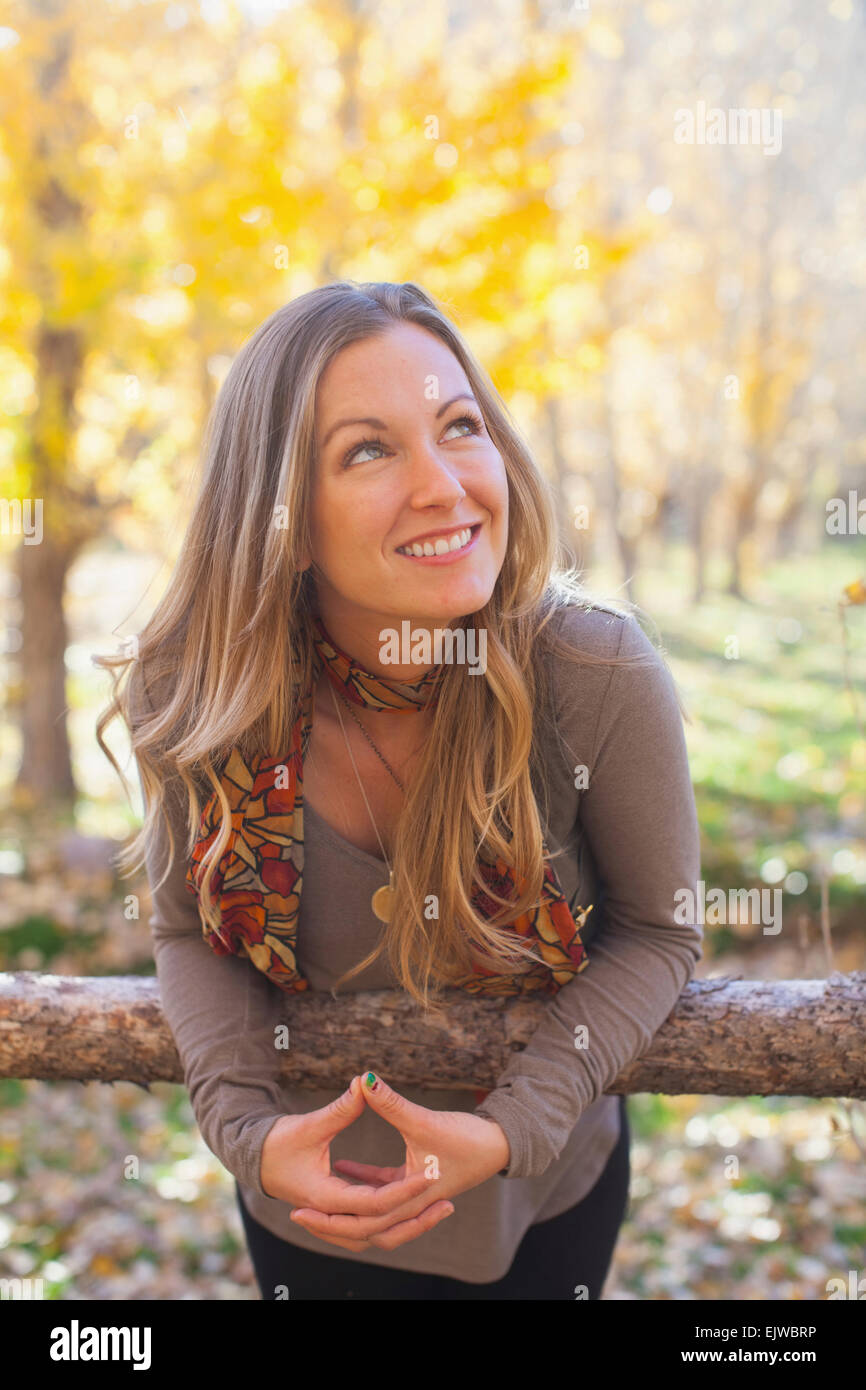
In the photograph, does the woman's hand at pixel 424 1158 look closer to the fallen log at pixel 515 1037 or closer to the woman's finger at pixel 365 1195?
the woman's finger at pixel 365 1195

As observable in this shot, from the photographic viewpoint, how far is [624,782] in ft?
4.85

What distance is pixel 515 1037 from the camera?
5.29 feet

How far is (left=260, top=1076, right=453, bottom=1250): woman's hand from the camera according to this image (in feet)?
4.60

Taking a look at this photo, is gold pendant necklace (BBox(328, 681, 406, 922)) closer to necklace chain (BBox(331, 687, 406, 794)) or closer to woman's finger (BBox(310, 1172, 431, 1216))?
necklace chain (BBox(331, 687, 406, 794))

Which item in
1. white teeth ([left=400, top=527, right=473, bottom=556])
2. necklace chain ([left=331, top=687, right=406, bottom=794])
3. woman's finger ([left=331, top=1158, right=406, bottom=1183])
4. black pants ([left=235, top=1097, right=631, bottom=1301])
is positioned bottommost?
black pants ([left=235, top=1097, right=631, bottom=1301])

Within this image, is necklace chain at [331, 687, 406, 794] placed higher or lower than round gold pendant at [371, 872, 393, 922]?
higher

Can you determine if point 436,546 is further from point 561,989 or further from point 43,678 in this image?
point 43,678

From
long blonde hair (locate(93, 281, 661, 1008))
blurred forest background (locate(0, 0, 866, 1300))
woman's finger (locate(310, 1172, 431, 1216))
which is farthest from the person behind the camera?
blurred forest background (locate(0, 0, 866, 1300))

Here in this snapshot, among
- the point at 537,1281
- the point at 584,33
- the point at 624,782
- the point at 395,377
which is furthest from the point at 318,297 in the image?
the point at 584,33

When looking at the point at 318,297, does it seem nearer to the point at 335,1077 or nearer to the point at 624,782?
the point at 624,782

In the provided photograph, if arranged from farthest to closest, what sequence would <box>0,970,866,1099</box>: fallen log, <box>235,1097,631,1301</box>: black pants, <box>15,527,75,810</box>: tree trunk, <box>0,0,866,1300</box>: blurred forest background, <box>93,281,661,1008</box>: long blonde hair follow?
1. <box>15,527,75,810</box>: tree trunk
2. <box>0,0,866,1300</box>: blurred forest background
3. <box>235,1097,631,1301</box>: black pants
4. <box>0,970,866,1099</box>: fallen log
5. <box>93,281,661,1008</box>: long blonde hair

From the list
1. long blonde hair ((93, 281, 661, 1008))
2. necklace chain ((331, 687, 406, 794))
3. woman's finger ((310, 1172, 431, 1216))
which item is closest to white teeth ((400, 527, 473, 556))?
long blonde hair ((93, 281, 661, 1008))

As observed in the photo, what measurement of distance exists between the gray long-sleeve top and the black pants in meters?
0.03

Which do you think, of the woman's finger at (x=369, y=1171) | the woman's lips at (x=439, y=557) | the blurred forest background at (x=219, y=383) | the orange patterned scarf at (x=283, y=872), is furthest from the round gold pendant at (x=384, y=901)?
the blurred forest background at (x=219, y=383)
